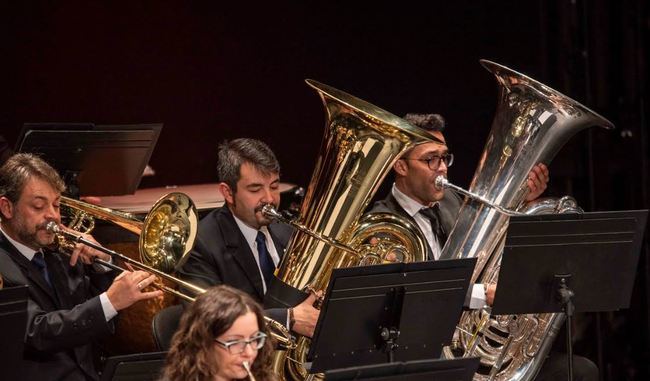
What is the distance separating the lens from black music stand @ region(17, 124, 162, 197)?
4.79m

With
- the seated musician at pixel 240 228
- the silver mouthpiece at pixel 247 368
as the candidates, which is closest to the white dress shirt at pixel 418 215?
the seated musician at pixel 240 228

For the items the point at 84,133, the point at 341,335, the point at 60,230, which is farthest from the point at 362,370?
the point at 84,133

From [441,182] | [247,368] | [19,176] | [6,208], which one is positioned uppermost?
[441,182]

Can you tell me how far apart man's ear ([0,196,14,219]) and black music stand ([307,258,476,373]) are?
1.28 meters

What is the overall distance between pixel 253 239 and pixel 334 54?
7.74 feet

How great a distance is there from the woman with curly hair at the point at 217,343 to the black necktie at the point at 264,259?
141cm

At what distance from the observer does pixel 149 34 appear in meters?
6.68

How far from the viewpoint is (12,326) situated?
3.63 metres

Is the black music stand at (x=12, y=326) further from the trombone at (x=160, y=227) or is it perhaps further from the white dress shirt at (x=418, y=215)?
the white dress shirt at (x=418, y=215)

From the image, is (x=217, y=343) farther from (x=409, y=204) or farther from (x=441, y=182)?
(x=409, y=204)

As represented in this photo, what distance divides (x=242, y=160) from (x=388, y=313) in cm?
113

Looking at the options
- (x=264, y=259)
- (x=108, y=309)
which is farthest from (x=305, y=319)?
(x=108, y=309)

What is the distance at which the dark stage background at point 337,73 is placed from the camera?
6.52 m

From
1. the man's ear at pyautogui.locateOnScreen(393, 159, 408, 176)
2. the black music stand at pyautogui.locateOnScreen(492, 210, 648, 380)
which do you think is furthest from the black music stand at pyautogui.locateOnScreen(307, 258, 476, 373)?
the man's ear at pyautogui.locateOnScreen(393, 159, 408, 176)
